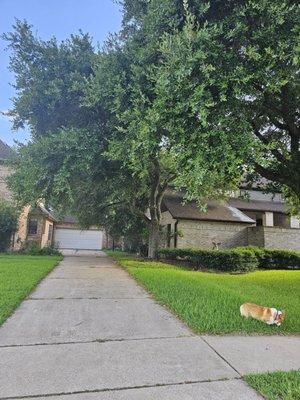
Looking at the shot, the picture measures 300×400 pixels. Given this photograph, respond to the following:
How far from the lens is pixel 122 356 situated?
427cm

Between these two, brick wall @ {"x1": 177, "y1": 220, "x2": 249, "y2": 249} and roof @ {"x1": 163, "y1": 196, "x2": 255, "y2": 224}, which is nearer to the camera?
brick wall @ {"x1": 177, "y1": 220, "x2": 249, "y2": 249}

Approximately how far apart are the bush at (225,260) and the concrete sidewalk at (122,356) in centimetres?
→ 1086

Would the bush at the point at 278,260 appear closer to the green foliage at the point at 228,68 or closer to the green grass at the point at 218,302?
the green grass at the point at 218,302

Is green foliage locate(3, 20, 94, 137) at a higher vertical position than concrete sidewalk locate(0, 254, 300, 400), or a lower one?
higher

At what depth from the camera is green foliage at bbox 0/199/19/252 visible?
76.4 ft

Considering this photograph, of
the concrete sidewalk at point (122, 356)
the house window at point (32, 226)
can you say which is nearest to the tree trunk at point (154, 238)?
the house window at point (32, 226)

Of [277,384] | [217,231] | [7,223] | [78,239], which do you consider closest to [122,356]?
[277,384]

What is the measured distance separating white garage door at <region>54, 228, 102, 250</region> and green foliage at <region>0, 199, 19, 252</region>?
655 inches

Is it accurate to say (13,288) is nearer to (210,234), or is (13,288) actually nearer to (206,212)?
(210,234)

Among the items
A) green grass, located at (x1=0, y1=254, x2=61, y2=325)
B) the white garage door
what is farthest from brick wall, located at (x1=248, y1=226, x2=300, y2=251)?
the white garage door

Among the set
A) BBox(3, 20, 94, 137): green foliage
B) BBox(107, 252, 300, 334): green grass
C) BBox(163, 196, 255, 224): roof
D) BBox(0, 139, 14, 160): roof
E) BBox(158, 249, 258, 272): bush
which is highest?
BBox(0, 139, 14, 160): roof

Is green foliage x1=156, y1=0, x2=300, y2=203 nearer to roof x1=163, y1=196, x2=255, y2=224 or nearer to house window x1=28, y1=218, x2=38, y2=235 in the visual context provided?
roof x1=163, y1=196, x2=255, y2=224

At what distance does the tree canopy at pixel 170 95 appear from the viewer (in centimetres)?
685

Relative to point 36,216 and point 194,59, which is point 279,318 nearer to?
point 194,59
